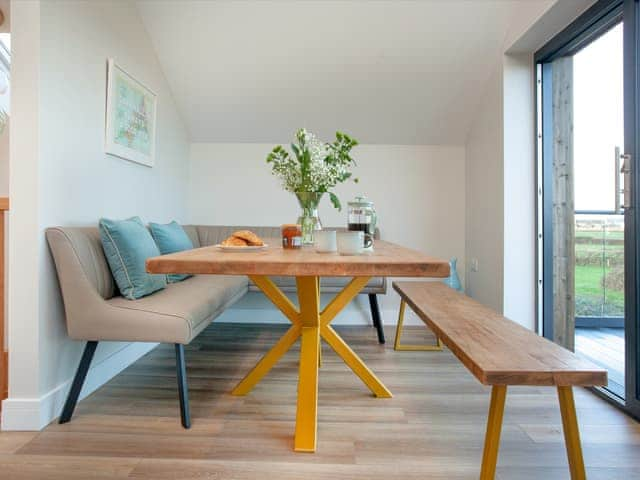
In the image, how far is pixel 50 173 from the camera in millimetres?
1740

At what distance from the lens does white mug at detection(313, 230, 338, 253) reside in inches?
54.6

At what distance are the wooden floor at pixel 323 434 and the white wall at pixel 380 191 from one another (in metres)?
1.64

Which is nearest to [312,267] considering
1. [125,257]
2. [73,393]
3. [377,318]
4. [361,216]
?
[361,216]

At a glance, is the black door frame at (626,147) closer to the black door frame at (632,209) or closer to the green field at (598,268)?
the black door frame at (632,209)

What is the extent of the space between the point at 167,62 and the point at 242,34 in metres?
0.64

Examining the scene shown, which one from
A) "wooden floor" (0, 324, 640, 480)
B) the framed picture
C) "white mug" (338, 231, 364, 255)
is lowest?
"wooden floor" (0, 324, 640, 480)

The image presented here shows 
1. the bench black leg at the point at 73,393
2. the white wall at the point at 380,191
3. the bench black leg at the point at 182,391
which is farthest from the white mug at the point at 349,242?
the white wall at the point at 380,191

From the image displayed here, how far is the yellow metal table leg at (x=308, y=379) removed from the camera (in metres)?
1.48

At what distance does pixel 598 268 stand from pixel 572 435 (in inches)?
71.6

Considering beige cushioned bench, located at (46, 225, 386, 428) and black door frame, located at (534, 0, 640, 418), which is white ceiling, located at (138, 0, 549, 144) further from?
beige cushioned bench, located at (46, 225, 386, 428)

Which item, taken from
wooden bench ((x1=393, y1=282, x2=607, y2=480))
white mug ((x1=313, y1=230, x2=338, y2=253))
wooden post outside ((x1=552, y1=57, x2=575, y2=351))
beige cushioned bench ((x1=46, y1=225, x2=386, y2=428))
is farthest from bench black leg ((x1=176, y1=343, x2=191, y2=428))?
wooden post outside ((x1=552, y1=57, x2=575, y2=351))

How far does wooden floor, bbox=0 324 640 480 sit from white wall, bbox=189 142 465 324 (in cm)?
164

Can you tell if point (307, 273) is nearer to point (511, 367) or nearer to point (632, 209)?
point (511, 367)

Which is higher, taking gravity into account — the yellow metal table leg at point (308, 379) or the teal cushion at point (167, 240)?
the teal cushion at point (167, 240)
